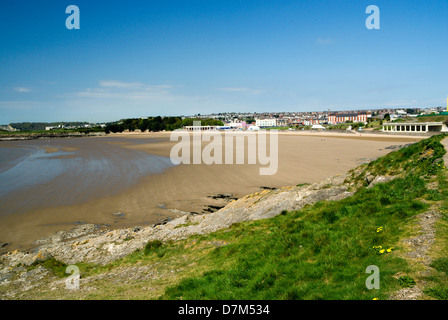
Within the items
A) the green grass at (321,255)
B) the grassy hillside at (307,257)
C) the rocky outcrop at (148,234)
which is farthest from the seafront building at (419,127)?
the green grass at (321,255)

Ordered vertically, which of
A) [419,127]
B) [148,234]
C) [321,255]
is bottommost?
[148,234]

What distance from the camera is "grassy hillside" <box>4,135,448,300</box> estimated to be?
619 centimetres

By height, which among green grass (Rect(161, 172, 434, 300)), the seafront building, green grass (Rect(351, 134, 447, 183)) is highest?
the seafront building

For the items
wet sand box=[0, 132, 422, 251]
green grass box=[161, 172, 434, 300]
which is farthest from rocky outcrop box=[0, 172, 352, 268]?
green grass box=[161, 172, 434, 300]

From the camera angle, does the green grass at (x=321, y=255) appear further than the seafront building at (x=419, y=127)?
No

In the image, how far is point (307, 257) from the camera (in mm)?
7895

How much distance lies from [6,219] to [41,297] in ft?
49.1

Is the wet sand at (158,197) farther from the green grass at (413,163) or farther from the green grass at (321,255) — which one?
the green grass at (321,255)

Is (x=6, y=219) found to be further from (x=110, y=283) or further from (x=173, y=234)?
(x=110, y=283)

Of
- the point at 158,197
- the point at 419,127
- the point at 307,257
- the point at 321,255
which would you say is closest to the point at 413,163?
the point at 321,255

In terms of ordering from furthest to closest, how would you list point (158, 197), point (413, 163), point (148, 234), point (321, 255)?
point (158, 197), point (148, 234), point (413, 163), point (321, 255)

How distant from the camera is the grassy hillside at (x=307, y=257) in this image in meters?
6.19

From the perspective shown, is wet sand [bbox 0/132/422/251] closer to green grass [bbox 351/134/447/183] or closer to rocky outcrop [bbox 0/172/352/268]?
rocky outcrop [bbox 0/172/352/268]

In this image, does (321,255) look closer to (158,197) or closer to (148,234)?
(148,234)
